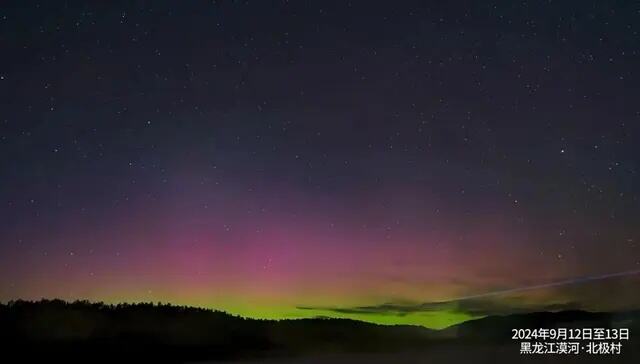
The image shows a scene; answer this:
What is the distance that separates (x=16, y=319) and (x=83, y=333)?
1.93m

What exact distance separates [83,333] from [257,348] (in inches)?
191

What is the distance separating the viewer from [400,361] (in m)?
17.9

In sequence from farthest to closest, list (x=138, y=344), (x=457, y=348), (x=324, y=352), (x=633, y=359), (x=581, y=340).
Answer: (x=138, y=344) < (x=324, y=352) < (x=457, y=348) < (x=581, y=340) < (x=633, y=359)

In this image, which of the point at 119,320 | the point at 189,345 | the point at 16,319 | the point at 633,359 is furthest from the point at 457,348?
the point at 16,319

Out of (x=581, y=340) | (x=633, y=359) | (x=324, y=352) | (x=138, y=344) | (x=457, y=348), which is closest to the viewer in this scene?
(x=633, y=359)

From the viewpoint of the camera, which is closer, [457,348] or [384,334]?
[457,348]

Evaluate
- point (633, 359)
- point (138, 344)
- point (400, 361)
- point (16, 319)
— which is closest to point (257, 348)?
point (138, 344)

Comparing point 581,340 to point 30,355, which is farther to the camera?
point 30,355

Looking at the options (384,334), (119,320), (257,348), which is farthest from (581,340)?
(119,320)

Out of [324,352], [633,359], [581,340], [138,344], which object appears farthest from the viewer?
[138,344]

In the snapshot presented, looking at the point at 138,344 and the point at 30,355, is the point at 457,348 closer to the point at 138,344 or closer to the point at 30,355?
A: the point at 138,344

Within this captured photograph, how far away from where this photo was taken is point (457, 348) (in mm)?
19219

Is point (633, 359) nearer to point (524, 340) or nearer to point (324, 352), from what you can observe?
point (524, 340)

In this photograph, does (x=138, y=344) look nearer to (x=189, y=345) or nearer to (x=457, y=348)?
(x=189, y=345)
